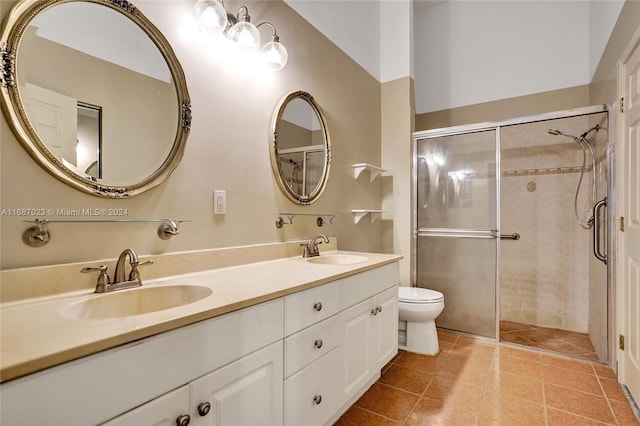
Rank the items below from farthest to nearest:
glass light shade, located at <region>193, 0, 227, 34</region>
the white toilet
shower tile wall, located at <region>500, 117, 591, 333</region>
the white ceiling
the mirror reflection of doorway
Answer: shower tile wall, located at <region>500, 117, 591, 333</region>, the white ceiling, the white toilet, glass light shade, located at <region>193, 0, 227, 34</region>, the mirror reflection of doorway

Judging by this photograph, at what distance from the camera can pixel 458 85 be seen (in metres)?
3.46

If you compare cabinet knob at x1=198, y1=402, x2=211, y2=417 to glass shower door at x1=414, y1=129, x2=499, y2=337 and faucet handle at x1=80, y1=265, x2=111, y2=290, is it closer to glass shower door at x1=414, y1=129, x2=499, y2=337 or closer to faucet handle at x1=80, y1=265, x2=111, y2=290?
faucet handle at x1=80, y1=265, x2=111, y2=290

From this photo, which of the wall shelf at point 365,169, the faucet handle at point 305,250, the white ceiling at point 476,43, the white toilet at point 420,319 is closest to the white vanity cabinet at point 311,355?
the faucet handle at point 305,250

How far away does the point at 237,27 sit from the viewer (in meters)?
1.57

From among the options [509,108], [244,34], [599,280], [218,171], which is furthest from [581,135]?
[218,171]

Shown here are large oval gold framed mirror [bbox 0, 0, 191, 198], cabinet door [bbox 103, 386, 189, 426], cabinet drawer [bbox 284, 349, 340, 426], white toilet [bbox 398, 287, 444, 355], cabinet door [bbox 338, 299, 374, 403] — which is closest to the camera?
cabinet door [bbox 103, 386, 189, 426]

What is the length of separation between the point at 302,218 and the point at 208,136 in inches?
32.7

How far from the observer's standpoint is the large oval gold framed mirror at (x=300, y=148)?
1.92m

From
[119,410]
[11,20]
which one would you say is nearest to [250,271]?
[119,410]

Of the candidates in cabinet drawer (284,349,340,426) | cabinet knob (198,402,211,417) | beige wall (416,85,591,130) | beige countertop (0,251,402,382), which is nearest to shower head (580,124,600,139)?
beige wall (416,85,591,130)

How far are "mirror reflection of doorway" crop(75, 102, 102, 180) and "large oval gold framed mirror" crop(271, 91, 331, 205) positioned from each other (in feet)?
2.93

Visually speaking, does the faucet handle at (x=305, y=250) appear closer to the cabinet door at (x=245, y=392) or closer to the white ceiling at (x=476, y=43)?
the cabinet door at (x=245, y=392)

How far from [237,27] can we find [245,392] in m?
1.61

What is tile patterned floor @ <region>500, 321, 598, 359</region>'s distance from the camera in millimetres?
2518
